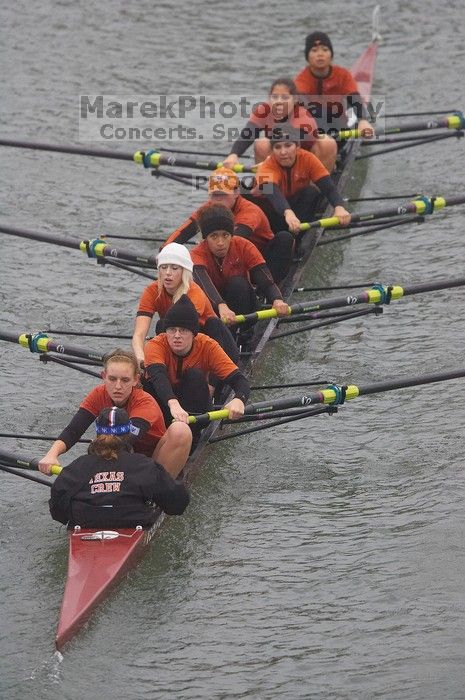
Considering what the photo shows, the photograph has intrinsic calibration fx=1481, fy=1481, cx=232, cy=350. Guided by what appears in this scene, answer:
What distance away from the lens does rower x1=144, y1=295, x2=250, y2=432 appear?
9.75 meters

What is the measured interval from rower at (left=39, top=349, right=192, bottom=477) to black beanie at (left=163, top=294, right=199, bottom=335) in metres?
0.51

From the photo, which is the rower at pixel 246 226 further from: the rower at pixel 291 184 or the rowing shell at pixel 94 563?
the rowing shell at pixel 94 563

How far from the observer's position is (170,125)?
59.3ft

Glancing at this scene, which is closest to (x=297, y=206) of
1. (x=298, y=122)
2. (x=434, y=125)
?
(x=298, y=122)

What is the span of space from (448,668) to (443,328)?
16.9ft

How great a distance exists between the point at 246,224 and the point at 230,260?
26.3 inches

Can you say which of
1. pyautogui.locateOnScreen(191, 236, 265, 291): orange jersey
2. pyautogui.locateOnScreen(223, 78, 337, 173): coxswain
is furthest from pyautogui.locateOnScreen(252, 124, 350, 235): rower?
pyautogui.locateOnScreen(191, 236, 265, 291): orange jersey

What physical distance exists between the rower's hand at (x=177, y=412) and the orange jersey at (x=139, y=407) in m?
0.09

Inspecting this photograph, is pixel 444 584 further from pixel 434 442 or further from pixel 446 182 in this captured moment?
pixel 446 182

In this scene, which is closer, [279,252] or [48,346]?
[48,346]

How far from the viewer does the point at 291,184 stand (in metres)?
13.1

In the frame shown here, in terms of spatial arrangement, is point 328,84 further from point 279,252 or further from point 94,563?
point 94,563

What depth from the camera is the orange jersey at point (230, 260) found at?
1135cm

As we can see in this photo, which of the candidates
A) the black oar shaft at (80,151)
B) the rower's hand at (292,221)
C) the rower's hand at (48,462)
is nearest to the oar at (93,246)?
the rower's hand at (292,221)
